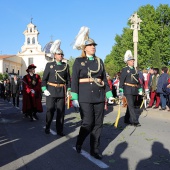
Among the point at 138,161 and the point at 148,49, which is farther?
the point at 148,49

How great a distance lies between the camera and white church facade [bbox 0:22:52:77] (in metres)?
103

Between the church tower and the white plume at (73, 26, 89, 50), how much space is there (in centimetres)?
9816

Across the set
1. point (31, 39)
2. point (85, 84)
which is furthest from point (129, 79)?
point (31, 39)

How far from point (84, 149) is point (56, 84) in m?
2.29

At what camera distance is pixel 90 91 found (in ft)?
19.3

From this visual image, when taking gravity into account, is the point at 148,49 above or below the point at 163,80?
above

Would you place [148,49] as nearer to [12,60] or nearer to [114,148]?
[114,148]

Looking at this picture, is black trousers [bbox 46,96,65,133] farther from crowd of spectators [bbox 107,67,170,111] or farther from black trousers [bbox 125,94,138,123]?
crowd of spectators [bbox 107,67,170,111]

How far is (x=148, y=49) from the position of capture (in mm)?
43344

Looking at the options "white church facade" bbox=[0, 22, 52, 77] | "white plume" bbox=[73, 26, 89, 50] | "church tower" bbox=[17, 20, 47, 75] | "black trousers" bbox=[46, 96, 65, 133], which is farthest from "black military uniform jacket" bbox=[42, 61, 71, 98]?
"church tower" bbox=[17, 20, 47, 75]

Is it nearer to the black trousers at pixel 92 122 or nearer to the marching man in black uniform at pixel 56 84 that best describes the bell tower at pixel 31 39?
the marching man in black uniform at pixel 56 84

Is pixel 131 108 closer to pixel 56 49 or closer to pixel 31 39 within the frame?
pixel 56 49

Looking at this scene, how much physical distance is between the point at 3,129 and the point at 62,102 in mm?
2151

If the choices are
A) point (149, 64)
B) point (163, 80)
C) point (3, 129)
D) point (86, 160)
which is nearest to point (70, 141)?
point (86, 160)
